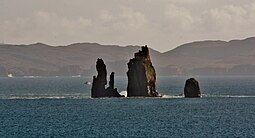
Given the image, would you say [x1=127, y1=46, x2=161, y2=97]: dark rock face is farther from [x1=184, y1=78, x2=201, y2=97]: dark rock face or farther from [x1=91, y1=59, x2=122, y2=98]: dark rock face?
[x1=184, y1=78, x2=201, y2=97]: dark rock face

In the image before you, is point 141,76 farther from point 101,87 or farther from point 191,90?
point 191,90

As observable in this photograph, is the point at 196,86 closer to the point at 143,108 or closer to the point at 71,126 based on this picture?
the point at 143,108

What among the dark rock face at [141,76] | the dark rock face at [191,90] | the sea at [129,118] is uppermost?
the dark rock face at [141,76]

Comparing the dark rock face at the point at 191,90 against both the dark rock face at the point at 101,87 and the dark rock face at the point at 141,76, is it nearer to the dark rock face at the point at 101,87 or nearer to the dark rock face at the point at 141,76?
the dark rock face at the point at 141,76

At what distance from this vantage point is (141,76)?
17975 cm

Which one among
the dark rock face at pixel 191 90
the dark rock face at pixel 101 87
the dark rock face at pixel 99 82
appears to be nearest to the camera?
the dark rock face at pixel 191 90

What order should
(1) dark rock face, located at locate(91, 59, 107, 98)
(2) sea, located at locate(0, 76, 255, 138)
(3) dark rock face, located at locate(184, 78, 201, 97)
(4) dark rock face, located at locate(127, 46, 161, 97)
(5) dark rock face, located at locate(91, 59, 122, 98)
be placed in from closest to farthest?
1. (2) sea, located at locate(0, 76, 255, 138)
2. (4) dark rock face, located at locate(127, 46, 161, 97)
3. (3) dark rock face, located at locate(184, 78, 201, 97)
4. (1) dark rock face, located at locate(91, 59, 107, 98)
5. (5) dark rock face, located at locate(91, 59, 122, 98)

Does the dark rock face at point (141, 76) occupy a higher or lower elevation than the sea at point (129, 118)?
higher

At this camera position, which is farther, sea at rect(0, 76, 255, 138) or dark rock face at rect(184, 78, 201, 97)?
dark rock face at rect(184, 78, 201, 97)

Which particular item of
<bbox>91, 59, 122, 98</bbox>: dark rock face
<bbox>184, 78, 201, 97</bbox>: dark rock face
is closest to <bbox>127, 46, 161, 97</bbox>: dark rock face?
<bbox>91, 59, 122, 98</bbox>: dark rock face

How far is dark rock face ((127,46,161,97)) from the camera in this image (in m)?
180

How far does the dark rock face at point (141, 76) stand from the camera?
179875 mm

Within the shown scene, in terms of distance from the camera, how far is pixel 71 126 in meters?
112

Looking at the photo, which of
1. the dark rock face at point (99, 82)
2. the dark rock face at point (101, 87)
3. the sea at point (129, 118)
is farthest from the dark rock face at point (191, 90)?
the dark rock face at point (99, 82)
